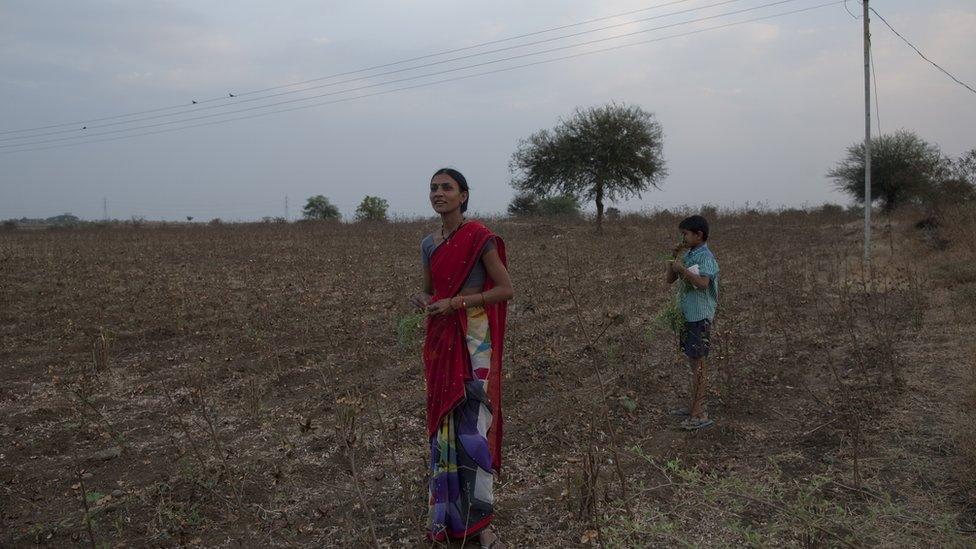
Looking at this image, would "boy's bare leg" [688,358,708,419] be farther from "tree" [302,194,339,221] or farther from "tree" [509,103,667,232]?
"tree" [302,194,339,221]

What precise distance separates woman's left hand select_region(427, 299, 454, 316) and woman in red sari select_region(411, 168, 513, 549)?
33 millimetres

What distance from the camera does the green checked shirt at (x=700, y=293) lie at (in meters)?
4.20

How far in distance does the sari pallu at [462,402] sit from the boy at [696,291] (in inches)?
65.0

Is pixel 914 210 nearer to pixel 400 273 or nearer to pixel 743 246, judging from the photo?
pixel 743 246

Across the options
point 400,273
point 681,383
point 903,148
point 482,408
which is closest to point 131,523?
point 482,408

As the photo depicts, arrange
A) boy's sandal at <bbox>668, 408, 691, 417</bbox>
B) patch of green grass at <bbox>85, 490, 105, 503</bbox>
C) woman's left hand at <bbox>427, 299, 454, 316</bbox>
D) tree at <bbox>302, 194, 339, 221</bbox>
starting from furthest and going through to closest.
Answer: tree at <bbox>302, 194, 339, 221</bbox>, boy's sandal at <bbox>668, 408, 691, 417</bbox>, patch of green grass at <bbox>85, 490, 105, 503</bbox>, woman's left hand at <bbox>427, 299, 454, 316</bbox>

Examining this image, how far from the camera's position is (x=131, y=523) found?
132 inches

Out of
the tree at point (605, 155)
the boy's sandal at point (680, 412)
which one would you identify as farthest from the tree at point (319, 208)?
the boy's sandal at point (680, 412)

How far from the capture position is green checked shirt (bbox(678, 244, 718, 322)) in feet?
13.8

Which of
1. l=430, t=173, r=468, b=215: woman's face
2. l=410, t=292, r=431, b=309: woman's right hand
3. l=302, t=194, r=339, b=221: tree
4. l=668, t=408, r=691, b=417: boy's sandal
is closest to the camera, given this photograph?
l=430, t=173, r=468, b=215: woman's face

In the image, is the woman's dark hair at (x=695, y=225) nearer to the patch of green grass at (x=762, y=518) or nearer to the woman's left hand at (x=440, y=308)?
the patch of green grass at (x=762, y=518)

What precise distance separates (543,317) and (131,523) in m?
5.30

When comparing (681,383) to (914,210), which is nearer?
(681,383)

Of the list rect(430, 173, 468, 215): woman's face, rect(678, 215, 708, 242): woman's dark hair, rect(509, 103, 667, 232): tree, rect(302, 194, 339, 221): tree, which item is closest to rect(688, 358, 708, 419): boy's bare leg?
rect(678, 215, 708, 242): woman's dark hair
